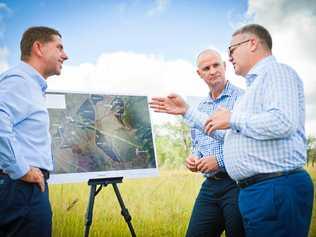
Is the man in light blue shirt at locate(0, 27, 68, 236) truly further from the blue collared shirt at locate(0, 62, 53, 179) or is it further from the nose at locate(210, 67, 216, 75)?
the nose at locate(210, 67, 216, 75)

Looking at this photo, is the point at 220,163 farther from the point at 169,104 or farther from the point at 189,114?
the point at 169,104

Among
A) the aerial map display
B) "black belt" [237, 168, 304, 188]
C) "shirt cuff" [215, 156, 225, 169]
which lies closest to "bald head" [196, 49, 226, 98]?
"shirt cuff" [215, 156, 225, 169]

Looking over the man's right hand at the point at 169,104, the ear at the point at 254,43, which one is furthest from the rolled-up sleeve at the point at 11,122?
the ear at the point at 254,43

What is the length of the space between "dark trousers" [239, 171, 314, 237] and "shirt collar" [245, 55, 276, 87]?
48 cm

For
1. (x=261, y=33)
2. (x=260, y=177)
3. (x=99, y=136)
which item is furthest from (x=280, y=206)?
(x=99, y=136)

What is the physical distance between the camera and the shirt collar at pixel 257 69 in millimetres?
1818

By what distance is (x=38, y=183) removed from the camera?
180cm

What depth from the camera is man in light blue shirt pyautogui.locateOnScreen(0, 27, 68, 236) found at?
1.72 metres

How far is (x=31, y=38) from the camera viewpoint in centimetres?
209

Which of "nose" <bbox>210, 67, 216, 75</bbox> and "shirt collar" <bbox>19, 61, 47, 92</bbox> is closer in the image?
"shirt collar" <bbox>19, 61, 47, 92</bbox>

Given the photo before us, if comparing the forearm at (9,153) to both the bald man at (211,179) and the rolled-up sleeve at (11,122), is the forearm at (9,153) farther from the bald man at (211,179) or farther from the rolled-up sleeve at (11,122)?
the bald man at (211,179)

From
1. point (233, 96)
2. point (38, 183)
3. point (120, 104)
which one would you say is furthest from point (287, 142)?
point (120, 104)

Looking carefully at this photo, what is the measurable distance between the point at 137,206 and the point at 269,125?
2.51 m

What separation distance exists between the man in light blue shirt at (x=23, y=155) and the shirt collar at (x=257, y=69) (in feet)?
3.23
